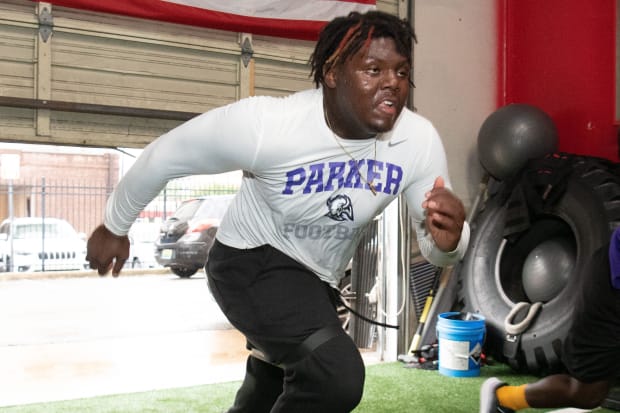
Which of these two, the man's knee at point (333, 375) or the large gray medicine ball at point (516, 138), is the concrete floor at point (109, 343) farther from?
the man's knee at point (333, 375)

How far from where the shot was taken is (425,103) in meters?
3.99

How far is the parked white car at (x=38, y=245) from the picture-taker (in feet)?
36.1

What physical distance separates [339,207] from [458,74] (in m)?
2.76

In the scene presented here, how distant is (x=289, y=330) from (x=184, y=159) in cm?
51

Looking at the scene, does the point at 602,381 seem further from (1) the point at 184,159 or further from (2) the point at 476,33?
(2) the point at 476,33

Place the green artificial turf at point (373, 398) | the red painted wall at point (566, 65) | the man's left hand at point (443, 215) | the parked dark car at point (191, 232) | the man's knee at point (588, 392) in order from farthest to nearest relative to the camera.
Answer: the parked dark car at point (191, 232) < the red painted wall at point (566, 65) < the green artificial turf at point (373, 398) < the man's knee at point (588, 392) < the man's left hand at point (443, 215)

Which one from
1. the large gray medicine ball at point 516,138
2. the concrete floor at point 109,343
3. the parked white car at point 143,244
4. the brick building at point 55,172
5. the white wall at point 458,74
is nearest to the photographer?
the concrete floor at point 109,343

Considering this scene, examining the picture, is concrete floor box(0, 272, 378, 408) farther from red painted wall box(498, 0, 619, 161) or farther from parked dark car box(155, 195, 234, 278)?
red painted wall box(498, 0, 619, 161)

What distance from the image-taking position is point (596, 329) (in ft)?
6.22

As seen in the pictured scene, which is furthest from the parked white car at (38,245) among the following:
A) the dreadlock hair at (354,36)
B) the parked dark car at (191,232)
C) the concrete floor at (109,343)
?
the dreadlock hair at (354,36)

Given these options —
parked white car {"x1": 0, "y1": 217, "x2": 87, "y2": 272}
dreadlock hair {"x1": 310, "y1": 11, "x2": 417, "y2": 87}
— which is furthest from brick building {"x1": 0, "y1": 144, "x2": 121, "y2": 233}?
dreadlock hair {"x1": 310, "y1": 11, "x2": 417, "y2": 87}

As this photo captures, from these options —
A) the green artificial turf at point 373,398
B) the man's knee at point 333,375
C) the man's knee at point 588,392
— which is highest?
the man's knee at point 333,375

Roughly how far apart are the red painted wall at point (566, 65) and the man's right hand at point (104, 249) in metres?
2.95

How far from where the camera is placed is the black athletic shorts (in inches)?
73.1
